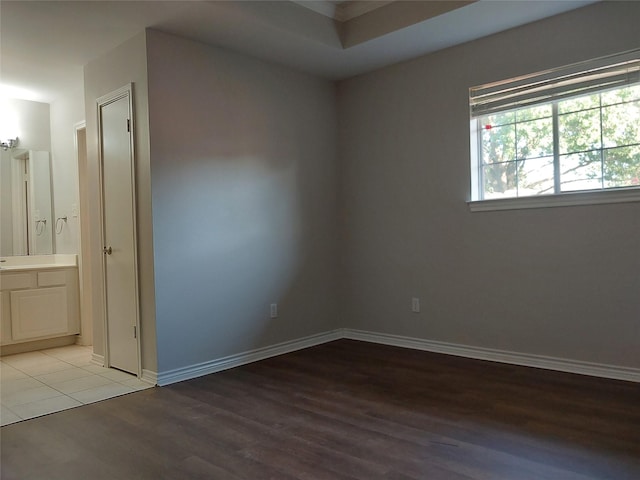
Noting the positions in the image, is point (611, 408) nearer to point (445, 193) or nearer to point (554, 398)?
point (554, 398)

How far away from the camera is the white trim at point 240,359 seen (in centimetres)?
342

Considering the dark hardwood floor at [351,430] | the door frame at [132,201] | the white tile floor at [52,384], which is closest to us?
the dark hardwood floor at [351,430]

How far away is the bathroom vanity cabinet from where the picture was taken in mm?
4309

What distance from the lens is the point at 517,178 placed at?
12.1 ft

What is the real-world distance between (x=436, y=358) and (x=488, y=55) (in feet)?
7.72

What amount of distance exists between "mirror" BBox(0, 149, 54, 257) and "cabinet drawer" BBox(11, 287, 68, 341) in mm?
588

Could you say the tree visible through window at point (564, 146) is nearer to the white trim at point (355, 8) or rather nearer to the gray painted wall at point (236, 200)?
the white trim at point (355, 8)

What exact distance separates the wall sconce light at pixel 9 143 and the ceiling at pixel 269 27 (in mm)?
724

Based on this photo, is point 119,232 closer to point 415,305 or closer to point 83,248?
point 83,248

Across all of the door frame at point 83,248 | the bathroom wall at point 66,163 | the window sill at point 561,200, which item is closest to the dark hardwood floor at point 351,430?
the window sill at point 561,200

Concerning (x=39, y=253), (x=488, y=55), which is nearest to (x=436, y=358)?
(x=488, y=55)

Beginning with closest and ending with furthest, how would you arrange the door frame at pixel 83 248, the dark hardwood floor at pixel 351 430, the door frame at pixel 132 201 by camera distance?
the dark hardwood floor at pixel 351 430, the door frame at pixel 132 201, the door frame at pixel 83 248

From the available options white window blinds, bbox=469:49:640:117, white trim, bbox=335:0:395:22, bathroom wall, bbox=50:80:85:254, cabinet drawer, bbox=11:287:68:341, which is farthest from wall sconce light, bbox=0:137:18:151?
white window blinds, bbox=469:49:640:117

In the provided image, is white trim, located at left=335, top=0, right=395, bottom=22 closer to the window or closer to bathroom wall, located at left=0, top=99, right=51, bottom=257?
the window
